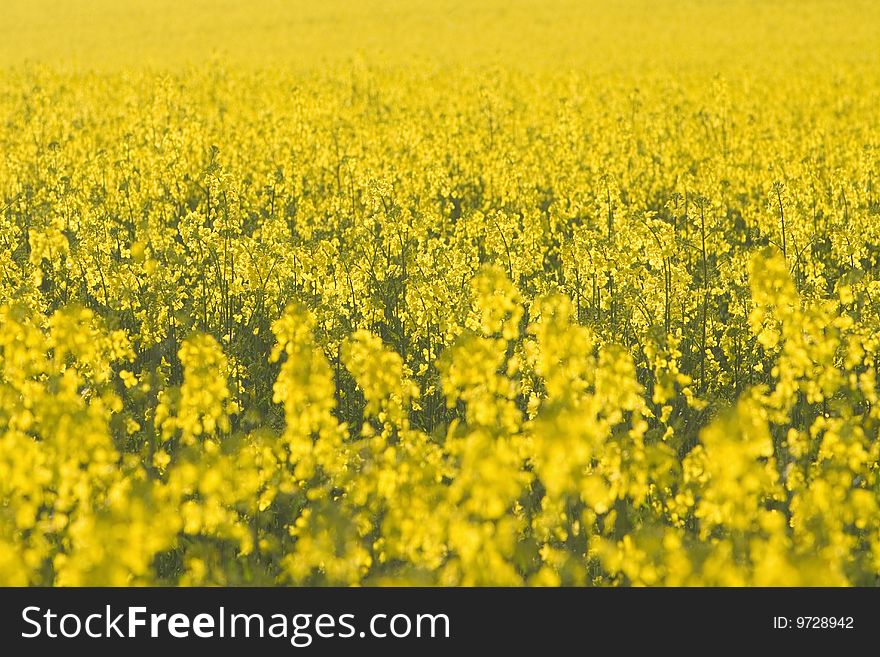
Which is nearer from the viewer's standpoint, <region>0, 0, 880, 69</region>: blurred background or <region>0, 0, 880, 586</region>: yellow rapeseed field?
<region>0, 0, 880, 586</region>: yellow rapeseed field

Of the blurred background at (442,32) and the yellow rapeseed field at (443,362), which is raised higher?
the blurred background at (442,32)

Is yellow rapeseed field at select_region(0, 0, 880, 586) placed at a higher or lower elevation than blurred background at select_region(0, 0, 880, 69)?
lower

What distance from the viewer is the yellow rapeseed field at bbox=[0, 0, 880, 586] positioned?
3768 millimetres

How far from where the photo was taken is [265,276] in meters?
7.16

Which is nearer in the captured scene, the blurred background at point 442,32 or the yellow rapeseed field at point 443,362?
the yellow rapeseed field at point 443,362

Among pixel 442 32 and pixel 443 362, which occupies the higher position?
pixel 442 32

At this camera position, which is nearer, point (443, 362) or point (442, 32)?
point (443, 362)

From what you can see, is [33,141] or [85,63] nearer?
[33,141]

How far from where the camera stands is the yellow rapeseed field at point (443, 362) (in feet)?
12.4

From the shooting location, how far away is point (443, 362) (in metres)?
4.89

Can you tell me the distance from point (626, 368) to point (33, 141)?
13.5m

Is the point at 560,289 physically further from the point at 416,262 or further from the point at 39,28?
the point at 39,28

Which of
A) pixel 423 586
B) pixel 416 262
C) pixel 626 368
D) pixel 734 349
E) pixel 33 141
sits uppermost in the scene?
pixel 33 141
